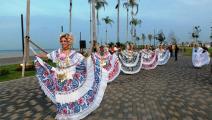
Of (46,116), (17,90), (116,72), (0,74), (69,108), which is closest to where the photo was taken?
(69,108)

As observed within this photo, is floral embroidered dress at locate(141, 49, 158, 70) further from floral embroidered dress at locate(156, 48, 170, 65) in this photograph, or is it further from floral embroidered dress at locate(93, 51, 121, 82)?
floral embroidered dress at locate(93, 51, 121, 82)

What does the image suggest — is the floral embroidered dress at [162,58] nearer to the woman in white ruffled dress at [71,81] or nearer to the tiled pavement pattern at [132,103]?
the tiled pavement pattern at [132,103]

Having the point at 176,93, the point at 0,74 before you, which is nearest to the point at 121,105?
the point at 176,93

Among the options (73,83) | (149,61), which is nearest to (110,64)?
(73,83)

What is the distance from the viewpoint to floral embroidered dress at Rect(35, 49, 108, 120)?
804cm

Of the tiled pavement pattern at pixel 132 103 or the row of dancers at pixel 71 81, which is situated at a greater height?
the row of dancers at pixel 71 81

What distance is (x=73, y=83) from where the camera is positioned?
8227 mm

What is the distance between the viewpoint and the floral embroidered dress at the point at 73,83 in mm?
8039

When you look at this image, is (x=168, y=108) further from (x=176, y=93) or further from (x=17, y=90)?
(x=17, y=90)

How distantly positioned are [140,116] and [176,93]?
4021mm

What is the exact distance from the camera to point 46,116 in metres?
8.56

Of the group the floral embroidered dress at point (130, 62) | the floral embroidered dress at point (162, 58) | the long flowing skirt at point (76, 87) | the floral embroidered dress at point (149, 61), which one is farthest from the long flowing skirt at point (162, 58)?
the long flowing skirt at point (76, 87)

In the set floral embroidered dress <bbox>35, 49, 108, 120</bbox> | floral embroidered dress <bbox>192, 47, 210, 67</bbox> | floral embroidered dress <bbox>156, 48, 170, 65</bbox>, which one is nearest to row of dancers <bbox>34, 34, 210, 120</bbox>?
floral embroidered dress <bbox>35, 49, 108, 120</bbox>

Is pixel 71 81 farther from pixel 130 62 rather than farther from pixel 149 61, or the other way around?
pixel 149 61
